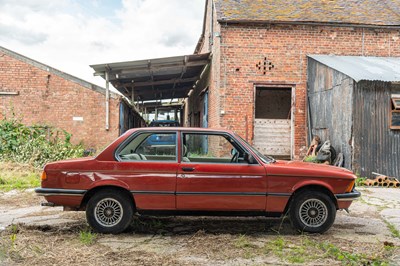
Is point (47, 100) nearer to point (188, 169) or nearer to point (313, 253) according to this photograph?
point (188, 169)

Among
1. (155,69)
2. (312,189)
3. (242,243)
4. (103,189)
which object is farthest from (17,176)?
(312,189)

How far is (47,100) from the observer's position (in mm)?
14570

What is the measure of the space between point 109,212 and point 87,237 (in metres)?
0.44

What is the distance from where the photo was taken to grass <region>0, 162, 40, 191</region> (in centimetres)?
952

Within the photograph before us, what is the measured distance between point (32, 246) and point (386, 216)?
18.7 ft

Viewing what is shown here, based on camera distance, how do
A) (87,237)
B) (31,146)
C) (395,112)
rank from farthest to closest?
(31,146), (395,112), (87,237)

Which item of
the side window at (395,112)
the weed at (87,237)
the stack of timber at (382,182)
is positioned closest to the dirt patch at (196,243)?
the weed at (87,237)

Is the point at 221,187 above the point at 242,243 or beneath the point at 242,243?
above

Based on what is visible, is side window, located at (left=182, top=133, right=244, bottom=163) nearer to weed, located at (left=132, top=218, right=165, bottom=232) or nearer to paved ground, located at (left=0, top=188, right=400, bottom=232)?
weed, located at (left=132, top=218, right=165, bottom=232)

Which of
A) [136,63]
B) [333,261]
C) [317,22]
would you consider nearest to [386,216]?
[333,261]

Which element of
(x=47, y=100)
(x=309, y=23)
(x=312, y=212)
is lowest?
(x=312, y=212)

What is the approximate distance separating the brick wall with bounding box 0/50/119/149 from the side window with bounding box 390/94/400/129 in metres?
9.91

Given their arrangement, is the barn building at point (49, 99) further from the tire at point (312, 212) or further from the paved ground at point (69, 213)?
the tire at point (312, 212)

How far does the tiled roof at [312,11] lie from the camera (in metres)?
13.6
